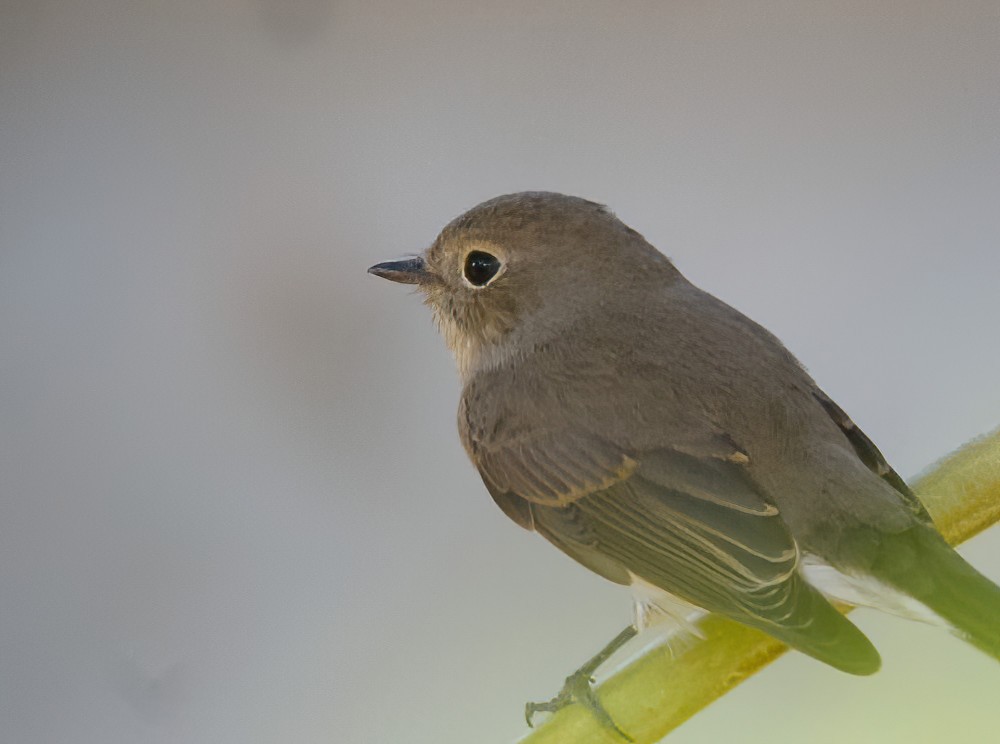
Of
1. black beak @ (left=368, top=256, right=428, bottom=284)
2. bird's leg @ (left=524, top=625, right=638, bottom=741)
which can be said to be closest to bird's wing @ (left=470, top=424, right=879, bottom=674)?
bird's leg @ (left=524, top=625, right=638, bottom=741)

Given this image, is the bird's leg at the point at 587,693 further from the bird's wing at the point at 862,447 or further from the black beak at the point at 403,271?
the black beak at the point at 403,271

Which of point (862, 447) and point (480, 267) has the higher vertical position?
point (480, 267)

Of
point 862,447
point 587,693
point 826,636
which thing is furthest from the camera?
point 862,447

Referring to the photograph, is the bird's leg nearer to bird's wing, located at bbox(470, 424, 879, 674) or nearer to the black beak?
bird's wing, located at bbox(470, 424, 879, 674)

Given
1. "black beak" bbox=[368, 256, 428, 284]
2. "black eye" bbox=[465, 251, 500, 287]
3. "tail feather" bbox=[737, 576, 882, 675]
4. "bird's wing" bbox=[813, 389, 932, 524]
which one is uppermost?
"black beak" bbox=[368, 256, 428, 284]

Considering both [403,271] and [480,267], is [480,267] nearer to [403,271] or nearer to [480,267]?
[480,267]

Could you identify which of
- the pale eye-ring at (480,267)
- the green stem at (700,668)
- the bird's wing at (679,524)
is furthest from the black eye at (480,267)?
the green stem at (700,668)

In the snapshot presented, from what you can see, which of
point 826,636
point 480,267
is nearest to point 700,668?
point 826,636
